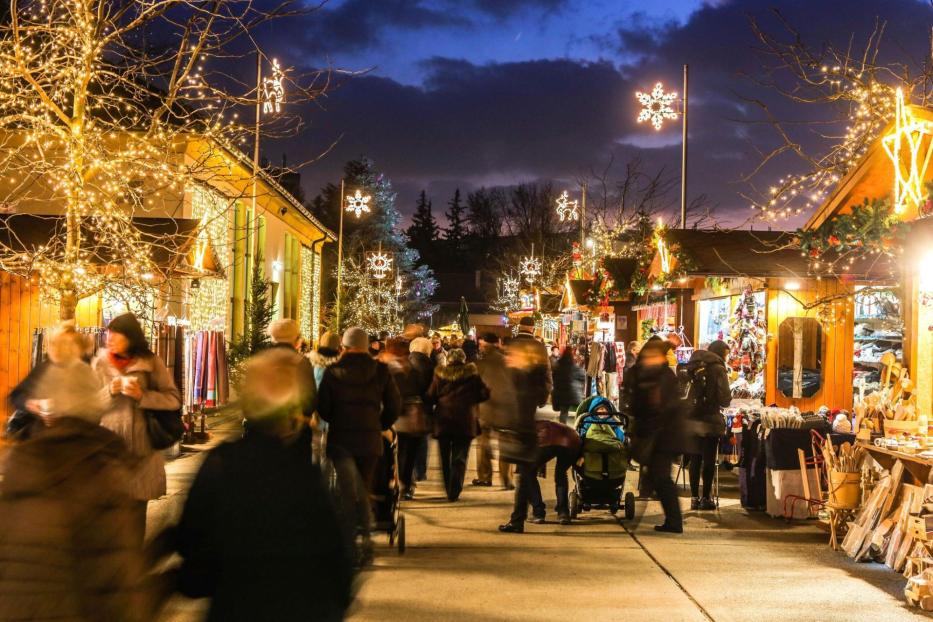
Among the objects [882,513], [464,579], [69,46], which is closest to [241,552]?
[464,579]

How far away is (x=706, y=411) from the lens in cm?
1043

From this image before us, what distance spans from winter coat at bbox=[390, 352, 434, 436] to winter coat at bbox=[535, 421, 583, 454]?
5.69ft

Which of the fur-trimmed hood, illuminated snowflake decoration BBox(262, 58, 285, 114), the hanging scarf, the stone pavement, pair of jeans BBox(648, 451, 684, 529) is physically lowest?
the stone pavement

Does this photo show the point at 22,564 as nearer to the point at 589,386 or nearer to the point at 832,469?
the point at 832,469

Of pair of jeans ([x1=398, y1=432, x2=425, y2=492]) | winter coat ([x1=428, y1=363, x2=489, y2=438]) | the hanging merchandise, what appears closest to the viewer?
pair of jeans ([x1=398, y1=432, x2=425, y2=492])

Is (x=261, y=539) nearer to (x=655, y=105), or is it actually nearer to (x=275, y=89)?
(x=275, y=89)

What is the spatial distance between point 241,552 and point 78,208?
8869 mm

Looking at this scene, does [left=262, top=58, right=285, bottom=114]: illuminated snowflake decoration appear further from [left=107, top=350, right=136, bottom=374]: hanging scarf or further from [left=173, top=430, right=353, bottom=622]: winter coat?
[left=173, top=430, right=353, bottom=622]: winter coat

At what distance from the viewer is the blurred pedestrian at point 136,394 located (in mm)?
5496

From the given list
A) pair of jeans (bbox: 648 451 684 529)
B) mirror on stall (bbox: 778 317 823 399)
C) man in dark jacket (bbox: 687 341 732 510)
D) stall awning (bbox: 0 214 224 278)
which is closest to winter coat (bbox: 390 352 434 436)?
pair of jeans (bbox: 648 451 684 529)

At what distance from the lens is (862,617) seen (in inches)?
251

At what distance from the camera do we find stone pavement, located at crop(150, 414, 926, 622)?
6.39 m

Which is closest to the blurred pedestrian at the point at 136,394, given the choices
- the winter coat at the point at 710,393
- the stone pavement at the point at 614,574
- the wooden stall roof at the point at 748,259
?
the stone pavement at the point at 614,574

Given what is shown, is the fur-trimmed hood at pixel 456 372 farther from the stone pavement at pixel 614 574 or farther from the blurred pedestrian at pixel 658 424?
the blurred pedestrian at pixel 658 424
